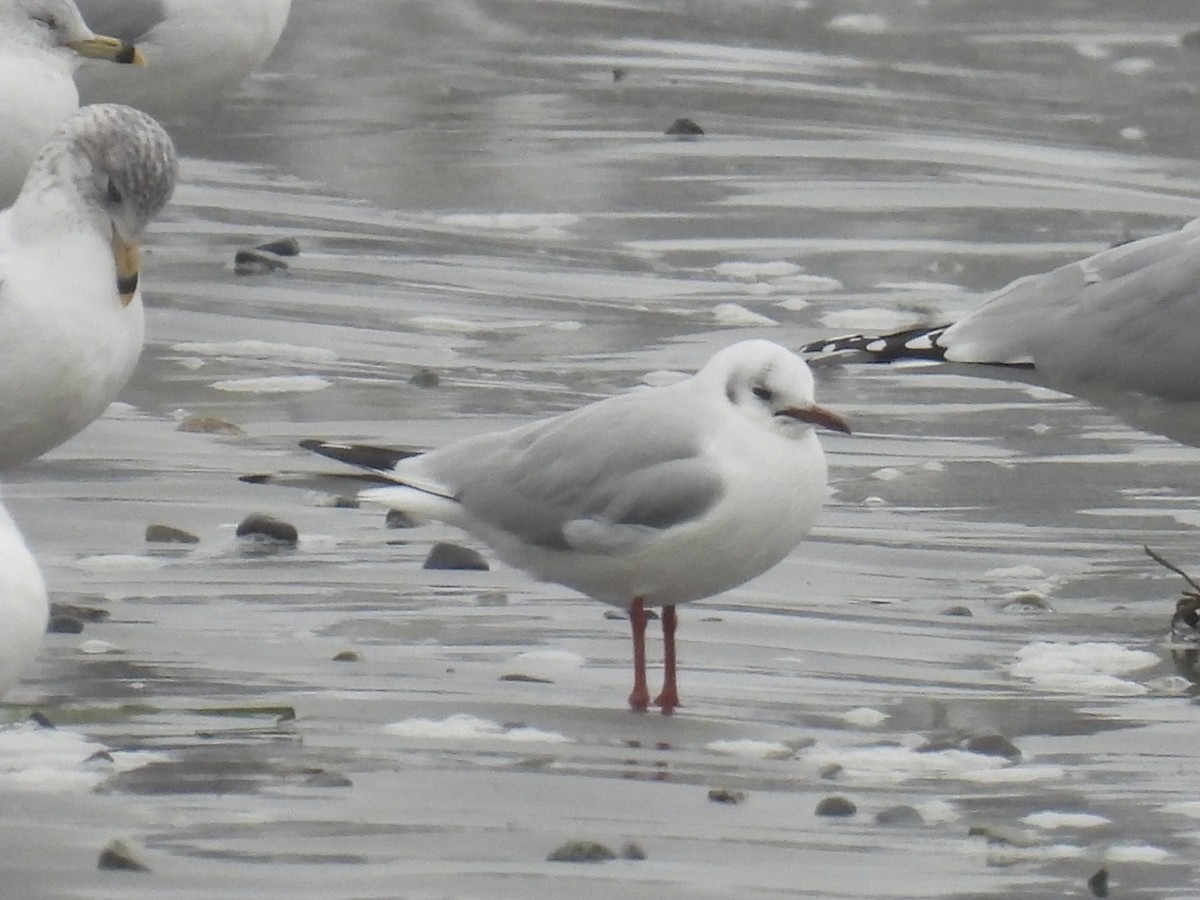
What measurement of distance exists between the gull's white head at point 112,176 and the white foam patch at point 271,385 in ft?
4.72

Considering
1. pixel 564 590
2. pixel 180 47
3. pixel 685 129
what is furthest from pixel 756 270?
pixel 564 590

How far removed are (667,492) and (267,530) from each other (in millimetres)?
1230

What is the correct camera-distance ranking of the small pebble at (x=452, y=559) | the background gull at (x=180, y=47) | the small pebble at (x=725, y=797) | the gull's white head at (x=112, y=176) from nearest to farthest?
the small pebble at (x=725, y=797)
the gull's white head at (x=112, y=176)
the small pebble at (x=452, y=559)
the background gull at (x=180, y=47)

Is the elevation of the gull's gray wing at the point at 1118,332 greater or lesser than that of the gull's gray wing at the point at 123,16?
lesser

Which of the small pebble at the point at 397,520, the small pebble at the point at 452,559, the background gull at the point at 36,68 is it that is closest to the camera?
the small pebble at the point at 452,559

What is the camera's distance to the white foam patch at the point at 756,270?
32.9 ft

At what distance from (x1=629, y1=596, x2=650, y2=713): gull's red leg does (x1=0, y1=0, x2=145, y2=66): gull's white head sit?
4.04 meters

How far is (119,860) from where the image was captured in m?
4.35

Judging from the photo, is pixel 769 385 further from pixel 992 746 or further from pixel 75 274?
pixel 75 274

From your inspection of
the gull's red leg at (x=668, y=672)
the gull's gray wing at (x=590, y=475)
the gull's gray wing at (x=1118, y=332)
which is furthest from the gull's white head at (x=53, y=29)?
the gull's red leg at (x=668, y=672)

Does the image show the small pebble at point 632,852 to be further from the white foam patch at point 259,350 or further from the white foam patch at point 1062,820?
the white foam patch at point 259,350

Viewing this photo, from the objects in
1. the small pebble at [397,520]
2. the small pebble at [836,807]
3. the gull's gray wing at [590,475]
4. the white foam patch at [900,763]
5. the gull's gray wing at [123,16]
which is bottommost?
the small pebble at [397,520]

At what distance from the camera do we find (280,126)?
12305mm

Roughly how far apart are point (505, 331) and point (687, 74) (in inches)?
192
